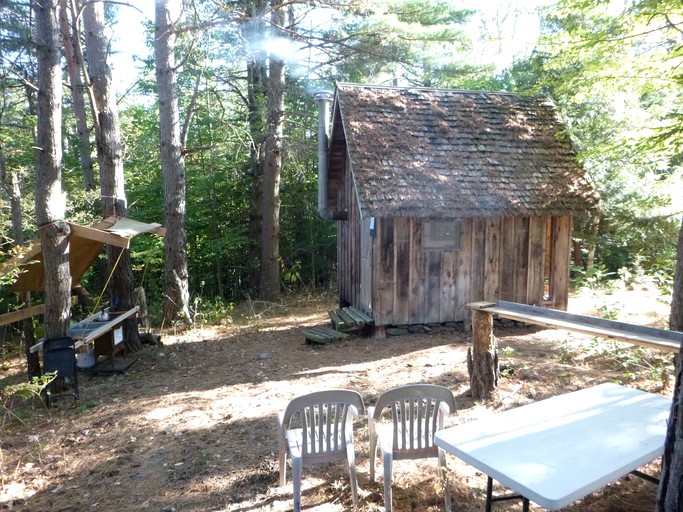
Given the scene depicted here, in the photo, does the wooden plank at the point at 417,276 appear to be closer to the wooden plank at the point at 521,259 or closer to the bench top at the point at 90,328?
the wooden plank at the point at 521,259

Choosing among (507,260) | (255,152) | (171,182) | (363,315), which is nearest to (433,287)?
(363,315)

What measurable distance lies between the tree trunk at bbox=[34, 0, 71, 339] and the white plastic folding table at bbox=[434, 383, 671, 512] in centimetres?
575

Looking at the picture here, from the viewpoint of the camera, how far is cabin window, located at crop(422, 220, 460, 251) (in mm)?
9383

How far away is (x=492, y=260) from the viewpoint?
9.64 meters

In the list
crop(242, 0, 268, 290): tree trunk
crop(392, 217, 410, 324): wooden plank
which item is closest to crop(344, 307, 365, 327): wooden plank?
crop(392, 217, 410, 324): wooden plank

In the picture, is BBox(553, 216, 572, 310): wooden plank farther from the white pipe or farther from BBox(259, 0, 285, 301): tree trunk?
BBox(259, 0, 285, 301): tree trunk

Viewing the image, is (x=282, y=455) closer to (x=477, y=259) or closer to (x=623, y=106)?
(x=477, y=259)

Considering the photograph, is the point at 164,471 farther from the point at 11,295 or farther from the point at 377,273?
the point at 11,295

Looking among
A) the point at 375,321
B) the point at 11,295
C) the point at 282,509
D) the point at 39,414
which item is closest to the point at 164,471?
the point at 282,509

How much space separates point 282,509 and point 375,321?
572 cm

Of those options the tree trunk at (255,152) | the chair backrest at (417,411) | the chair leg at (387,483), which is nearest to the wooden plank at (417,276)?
the chair backrest at (417,411)

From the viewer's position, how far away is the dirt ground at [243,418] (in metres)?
3.88

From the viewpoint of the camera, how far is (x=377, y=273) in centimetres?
918

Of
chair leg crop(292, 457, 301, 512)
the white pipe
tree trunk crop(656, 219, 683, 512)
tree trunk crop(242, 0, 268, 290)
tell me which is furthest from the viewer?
tree trunk crop(242, 0, 268, 290)
